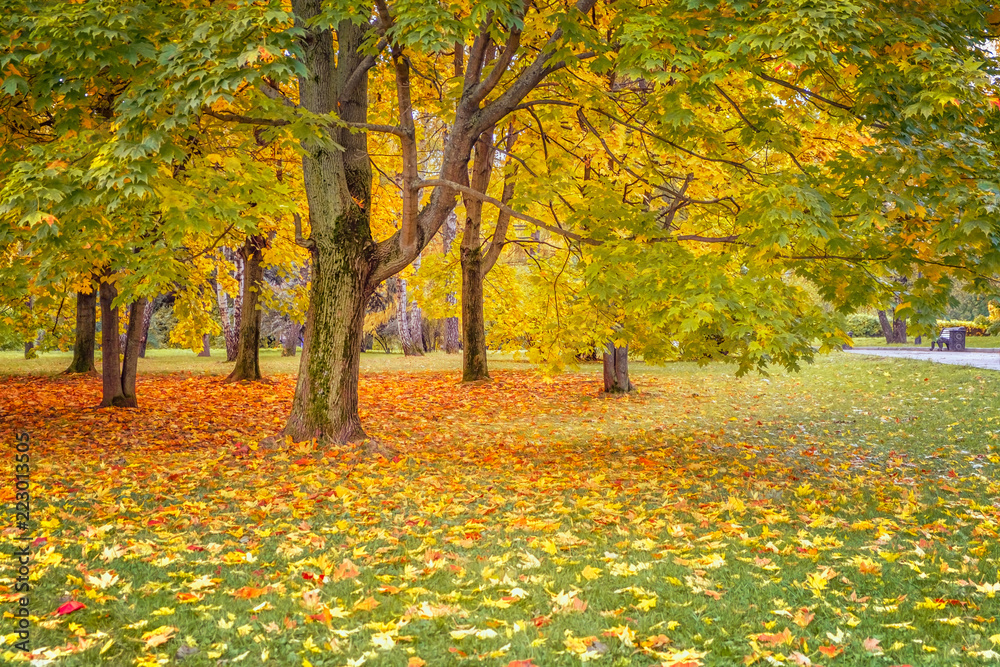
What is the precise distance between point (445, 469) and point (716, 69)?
17.3ft

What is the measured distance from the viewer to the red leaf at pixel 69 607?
156 inches

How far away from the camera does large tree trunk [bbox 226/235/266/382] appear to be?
17766 millimetres

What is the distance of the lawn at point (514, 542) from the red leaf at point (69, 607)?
17 mm

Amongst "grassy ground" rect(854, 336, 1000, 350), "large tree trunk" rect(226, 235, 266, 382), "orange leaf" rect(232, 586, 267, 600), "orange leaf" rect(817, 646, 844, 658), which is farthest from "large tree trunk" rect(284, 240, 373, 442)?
"grassy ground" rect(854, 336, 1000, 350)

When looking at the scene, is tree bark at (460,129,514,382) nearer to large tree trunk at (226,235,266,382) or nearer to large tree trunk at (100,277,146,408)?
large tree trunk at (226,235,266,382)

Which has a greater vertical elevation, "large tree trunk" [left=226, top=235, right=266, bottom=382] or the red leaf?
"large tree trunk" [left=226, top=235, right=266, bottom=382]

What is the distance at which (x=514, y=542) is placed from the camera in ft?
18.6

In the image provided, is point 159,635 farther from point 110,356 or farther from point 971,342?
point 971,342

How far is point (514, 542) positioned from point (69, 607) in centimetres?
299

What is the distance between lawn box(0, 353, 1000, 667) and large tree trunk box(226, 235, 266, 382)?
5801mm

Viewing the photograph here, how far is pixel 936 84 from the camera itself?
19.4 ft

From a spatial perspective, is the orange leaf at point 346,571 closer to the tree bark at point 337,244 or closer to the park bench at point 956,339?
the tree bark at point 337,244

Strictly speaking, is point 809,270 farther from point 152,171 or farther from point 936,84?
point 152,171

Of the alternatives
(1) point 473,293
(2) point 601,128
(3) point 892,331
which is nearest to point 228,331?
(1) point 473,293
